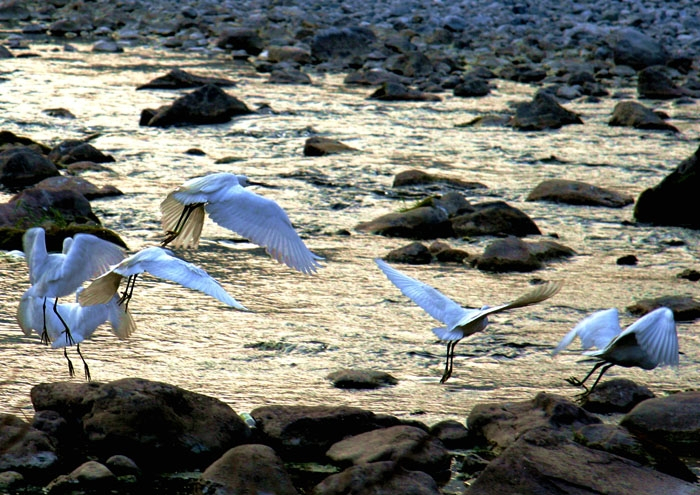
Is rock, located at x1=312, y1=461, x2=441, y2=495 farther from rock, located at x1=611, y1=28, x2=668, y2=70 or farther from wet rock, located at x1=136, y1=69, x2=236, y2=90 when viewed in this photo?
rock, located at x1=611, y1=28, x2=668, y2=70

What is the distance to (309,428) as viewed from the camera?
164 inches

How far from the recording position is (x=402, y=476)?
366cm

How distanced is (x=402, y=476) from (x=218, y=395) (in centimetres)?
120

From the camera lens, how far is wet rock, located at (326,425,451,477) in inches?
154

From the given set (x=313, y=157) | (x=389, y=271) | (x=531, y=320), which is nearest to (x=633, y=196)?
(x=313, y=157)

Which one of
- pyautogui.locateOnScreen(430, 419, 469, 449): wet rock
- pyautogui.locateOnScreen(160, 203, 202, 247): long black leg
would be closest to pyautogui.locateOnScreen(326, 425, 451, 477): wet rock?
pyautogui.locateOnScreen(430, 419, 469, 449): wet rock

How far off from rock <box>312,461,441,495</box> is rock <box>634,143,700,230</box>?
5145mm

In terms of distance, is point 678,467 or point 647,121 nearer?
point 678,467

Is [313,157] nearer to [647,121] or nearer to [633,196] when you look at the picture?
[633,196]

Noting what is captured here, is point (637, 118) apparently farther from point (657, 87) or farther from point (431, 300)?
point (431, 300)

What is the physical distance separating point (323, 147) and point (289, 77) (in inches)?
195

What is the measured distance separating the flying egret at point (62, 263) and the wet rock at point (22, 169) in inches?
169

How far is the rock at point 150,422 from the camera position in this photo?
13.1 ft

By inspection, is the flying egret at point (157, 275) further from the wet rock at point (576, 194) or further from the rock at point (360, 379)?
the wet rock at point (576, 194)
